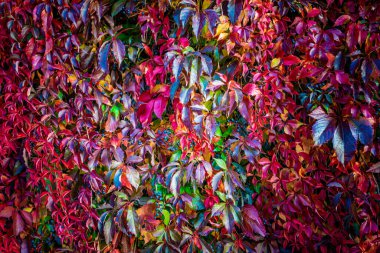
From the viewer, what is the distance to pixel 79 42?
122 centimetres

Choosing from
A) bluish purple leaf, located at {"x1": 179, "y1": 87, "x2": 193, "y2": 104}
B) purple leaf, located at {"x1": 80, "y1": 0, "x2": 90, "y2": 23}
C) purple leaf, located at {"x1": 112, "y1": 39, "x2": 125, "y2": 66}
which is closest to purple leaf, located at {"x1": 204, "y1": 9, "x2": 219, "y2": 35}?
bluish purple leaf, located at {"x1": 179, "y1": 87, "x2": 193, "y2": 104}

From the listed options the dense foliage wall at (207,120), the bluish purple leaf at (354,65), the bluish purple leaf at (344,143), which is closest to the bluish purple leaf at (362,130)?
the bluish purple leaf at (344,143)

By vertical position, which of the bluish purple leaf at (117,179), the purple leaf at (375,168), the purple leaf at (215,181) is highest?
the purple leaf at (375,168)

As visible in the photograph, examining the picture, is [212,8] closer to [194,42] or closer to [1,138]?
[194,42]

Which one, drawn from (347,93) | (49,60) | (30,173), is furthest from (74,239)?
(347,93)

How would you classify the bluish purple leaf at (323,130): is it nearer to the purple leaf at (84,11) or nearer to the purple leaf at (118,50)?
the purple leaf at (118,50)

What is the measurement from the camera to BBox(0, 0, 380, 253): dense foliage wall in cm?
106

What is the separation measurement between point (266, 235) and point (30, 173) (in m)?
1.12

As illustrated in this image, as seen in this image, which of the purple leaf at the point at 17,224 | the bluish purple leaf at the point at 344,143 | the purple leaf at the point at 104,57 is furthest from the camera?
the purple leaf at the point at 17,224

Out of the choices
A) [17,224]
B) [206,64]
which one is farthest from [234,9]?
[17,224]

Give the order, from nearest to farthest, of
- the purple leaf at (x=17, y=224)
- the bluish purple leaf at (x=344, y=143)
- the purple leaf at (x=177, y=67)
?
the bluish purple leaf at (x=344, y=143)
the purple leaf at (x=177, y=67)
the purple leaf at (x=17, y=224)

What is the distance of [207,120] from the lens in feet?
3.54

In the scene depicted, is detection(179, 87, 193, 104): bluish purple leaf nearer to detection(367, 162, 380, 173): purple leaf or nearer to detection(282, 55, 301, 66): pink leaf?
detection(282, 55, 301, 66): pink leaf

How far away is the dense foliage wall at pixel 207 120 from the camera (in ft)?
3.49
